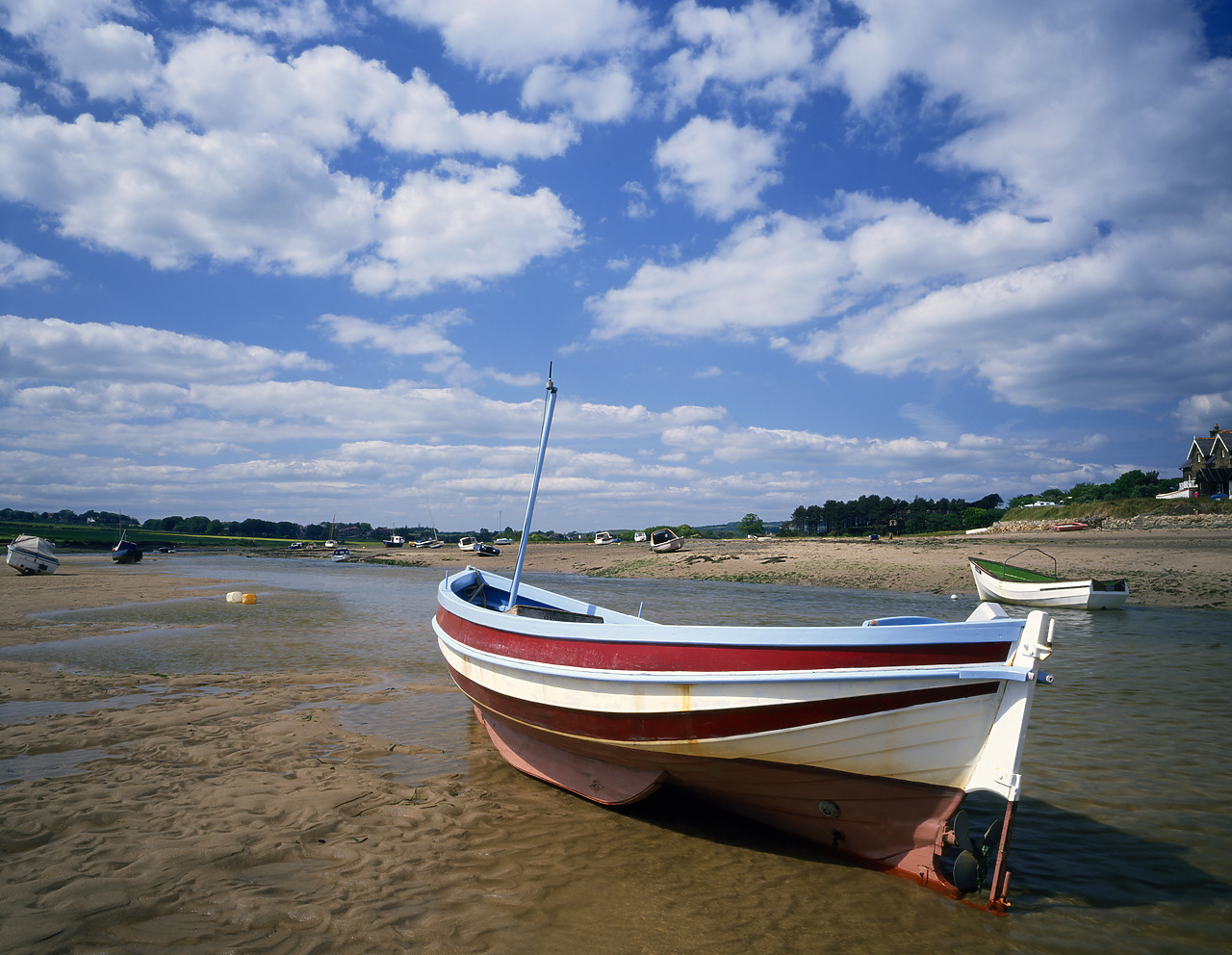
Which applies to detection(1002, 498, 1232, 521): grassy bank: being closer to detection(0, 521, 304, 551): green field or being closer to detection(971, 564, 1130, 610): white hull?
detection(971, 564, 1130, 610): white hull

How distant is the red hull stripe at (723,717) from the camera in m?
3.99

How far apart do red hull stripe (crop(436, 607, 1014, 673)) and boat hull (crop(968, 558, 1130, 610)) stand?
19108 millimetres

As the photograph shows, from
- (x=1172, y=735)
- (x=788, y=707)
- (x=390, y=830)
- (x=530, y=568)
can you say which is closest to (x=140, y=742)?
(x=390, y=830)

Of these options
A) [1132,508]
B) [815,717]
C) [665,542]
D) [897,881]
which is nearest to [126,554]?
[665,542]

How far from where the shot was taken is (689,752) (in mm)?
4746

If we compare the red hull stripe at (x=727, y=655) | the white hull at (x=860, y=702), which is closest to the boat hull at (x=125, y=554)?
the red hull stripe at (x=727, y=655)

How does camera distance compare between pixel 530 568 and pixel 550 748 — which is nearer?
pixel 550 748

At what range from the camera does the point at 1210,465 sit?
6088 cm

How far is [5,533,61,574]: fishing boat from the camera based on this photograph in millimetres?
33938

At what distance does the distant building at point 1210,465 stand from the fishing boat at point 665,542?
159ft

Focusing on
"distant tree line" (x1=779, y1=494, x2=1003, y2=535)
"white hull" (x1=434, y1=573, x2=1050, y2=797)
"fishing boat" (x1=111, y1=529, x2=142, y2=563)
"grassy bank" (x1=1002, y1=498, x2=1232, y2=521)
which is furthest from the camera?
"distant tree line" (x1=779, y1=494, x2=1003, y2=535)

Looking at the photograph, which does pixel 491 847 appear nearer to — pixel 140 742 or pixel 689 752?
pixel 689 752

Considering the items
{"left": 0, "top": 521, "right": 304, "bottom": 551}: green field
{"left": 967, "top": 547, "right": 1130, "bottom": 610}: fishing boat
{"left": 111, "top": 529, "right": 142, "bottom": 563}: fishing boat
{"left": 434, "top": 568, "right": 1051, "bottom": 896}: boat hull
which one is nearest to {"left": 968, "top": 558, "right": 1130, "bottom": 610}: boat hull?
{"left": 967, "top": 547, "right": 1130, "bottom": 610}: fishing boat

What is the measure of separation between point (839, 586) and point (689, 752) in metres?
25.9
